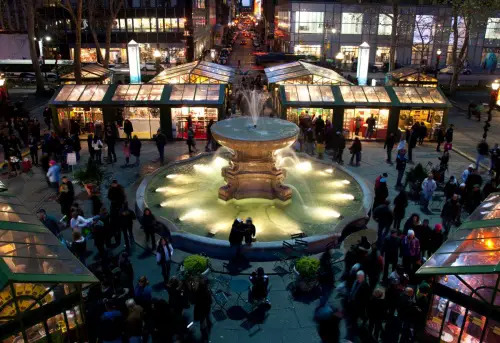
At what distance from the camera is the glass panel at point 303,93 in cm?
2461

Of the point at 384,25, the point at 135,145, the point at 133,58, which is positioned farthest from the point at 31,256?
the point at 384,25

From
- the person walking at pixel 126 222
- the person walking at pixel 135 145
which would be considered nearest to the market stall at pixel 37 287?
the person walking at pixel 126 222

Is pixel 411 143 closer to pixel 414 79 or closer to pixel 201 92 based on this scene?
pixel 201 92

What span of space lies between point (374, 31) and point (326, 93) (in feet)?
116

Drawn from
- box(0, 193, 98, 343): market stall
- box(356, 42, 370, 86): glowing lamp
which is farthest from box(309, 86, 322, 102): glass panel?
box(0, 193, 98, 343): market stall

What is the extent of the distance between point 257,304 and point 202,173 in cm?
895

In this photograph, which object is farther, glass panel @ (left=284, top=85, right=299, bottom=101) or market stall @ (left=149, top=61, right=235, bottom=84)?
market stall @ (left=149, top=61, right=235, bottom=84)

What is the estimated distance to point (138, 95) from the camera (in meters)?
24.4

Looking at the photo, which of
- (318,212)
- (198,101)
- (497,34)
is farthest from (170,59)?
(318,212)

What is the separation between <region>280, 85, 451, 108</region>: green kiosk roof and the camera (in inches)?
949

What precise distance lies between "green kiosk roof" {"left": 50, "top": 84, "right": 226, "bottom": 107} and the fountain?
7.13m

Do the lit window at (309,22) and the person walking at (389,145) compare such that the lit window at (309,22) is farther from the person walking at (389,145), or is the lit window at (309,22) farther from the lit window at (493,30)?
the person walking at (389,145)

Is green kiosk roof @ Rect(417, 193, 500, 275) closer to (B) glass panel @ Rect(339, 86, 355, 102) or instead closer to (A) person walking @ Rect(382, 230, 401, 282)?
(A) person walking @ Rect(382, 230, 401, 282)

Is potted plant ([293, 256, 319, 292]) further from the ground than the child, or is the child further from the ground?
the child
